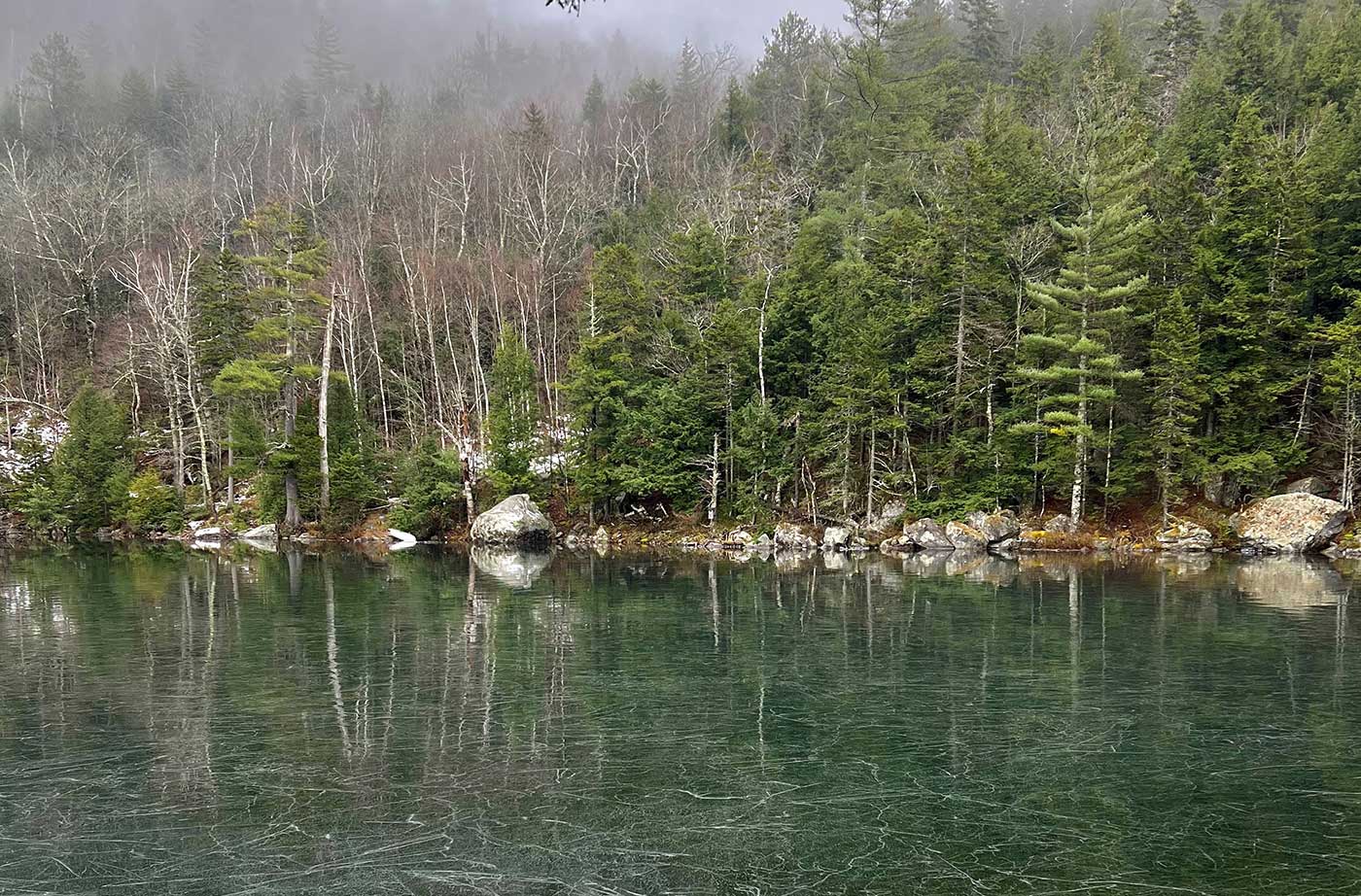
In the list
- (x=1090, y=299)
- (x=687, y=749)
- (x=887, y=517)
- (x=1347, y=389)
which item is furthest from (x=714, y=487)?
(x=687, y=749)

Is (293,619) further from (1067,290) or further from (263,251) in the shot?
(263,251)

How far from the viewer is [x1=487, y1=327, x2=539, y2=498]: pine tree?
41875 millimetres

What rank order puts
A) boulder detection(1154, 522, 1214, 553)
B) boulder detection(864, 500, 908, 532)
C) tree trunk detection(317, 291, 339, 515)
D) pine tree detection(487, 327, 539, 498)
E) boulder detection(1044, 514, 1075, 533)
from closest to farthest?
boulder detection(1154, 522, 1214, 553) < boulder detection(1044, 514, 1075, 533) < boulder detection(864, 500, 908, 532) < pine tree detection(487, 327, 539, 498) < tree trunk detection(317, 291, 339, 515)

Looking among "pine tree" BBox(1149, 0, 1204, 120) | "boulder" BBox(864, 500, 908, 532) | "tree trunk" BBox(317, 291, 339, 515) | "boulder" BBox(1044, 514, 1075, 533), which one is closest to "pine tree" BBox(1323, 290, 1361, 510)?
"boulder" BBox(1044, 514, 1075, 533)

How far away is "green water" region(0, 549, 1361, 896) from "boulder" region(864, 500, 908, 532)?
57.1 feet

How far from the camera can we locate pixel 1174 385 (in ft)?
109

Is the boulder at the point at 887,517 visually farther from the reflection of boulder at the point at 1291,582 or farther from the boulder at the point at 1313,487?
the boulder at the point at 1313,487

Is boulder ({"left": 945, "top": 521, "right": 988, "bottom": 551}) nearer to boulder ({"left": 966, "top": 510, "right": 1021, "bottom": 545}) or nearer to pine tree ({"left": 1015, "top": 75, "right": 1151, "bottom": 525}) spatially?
boulder ({"left": 966, "top": 510, "right": 1021, "bottom": 545})

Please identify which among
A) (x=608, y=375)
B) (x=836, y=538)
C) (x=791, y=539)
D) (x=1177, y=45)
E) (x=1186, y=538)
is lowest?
(x=791, y=539)

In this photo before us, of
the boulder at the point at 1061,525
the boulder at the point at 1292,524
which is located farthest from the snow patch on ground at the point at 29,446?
the boulder at the point at 1292,524

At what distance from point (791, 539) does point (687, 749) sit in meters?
28.6

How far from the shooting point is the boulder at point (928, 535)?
117 ft

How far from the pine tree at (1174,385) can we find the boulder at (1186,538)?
23.1 inches

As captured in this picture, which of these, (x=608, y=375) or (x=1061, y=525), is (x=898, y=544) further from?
(x=608, y=375)
